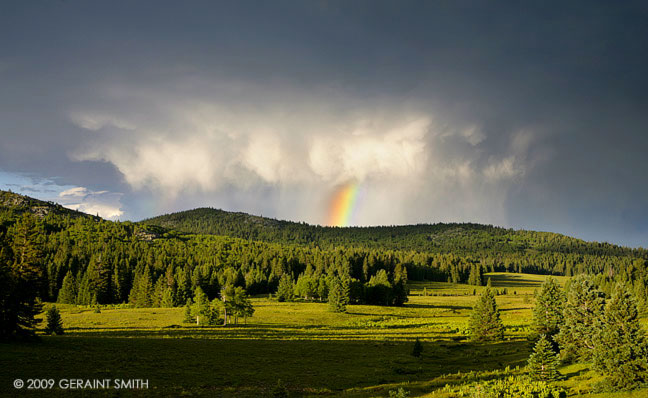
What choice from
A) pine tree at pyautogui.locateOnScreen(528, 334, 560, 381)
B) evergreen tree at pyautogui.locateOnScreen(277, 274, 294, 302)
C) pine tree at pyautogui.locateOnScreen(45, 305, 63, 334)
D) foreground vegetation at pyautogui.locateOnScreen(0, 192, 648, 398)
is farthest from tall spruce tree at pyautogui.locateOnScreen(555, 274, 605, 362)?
evergreen tree at pyautogui.locateOnScreen(277, 274, 294, 302)

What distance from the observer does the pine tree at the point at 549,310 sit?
5009 cm

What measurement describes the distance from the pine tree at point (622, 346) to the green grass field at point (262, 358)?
1.35m

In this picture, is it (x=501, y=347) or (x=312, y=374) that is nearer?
(x=312, y=374)

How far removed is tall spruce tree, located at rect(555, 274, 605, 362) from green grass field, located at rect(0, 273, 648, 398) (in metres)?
3.14

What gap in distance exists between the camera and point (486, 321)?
6203 centimetres

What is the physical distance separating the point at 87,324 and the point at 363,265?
147m

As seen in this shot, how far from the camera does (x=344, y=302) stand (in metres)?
98.2

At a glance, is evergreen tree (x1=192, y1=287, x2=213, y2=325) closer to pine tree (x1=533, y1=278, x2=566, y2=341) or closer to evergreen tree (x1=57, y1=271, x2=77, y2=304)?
pine tree (x1=533, y1=278, x2=566, y2=341)

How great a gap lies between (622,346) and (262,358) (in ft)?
115

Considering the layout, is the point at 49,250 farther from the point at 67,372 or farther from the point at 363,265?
the point at 67,372

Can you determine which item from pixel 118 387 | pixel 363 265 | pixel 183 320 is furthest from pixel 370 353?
pixel 363 265

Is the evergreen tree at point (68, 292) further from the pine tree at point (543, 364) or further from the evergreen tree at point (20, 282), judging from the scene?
the pine tree at point (543, 364)

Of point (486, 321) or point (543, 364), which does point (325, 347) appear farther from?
point (486, 321)

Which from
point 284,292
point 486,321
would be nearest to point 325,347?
point 486,321
